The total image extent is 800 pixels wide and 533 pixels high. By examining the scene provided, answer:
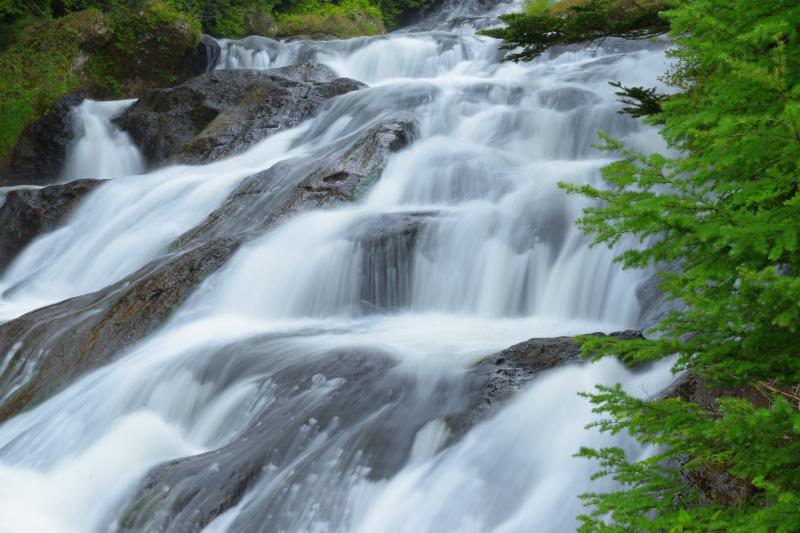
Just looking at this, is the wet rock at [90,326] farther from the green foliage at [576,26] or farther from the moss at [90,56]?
the moss at [90,56]

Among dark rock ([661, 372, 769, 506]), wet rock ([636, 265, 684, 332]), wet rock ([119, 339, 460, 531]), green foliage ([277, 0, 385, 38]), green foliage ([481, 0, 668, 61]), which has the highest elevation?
green foliage ([481, 0, 668, 61])

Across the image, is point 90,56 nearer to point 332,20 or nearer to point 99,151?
point 99,151

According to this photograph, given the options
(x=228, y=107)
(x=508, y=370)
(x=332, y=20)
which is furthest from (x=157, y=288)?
(x=332, y=20)

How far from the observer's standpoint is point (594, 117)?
11.4 metres

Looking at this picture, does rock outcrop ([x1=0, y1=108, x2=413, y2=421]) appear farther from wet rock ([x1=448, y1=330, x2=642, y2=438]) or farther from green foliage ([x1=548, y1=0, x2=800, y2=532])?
green foliage ([x1=548, y1=0, x2=800, y2=532])

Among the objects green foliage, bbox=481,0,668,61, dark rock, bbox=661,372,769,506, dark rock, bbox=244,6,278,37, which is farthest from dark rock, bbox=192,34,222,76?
dark rock, bbox=661,372,769,506

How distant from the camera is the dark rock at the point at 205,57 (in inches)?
786

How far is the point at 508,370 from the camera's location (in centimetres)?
532

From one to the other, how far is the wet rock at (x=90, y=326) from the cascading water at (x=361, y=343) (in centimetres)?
22

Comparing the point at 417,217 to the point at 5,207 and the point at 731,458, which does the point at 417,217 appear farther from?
the point at 5,207

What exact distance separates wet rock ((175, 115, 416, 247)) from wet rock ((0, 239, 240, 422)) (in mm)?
1033

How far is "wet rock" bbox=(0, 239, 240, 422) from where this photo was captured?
7.41m

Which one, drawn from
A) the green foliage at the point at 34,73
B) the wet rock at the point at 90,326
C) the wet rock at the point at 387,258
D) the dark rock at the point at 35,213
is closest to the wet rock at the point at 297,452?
the wet rock at the point at 387,258

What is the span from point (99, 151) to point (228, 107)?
10.3ft
